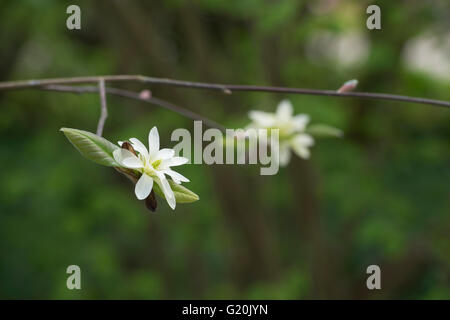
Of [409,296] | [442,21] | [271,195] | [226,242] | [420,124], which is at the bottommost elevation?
[409,296]

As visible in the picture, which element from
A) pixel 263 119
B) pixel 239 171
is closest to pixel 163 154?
pixel 263 119

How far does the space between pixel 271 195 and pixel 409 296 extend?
67 cm

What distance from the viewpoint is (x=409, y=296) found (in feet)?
6.73

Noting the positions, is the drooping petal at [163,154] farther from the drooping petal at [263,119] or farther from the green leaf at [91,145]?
the drooping petal at [263,119]

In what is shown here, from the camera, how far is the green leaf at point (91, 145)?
1.84ft

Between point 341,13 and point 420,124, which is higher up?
point 341,13

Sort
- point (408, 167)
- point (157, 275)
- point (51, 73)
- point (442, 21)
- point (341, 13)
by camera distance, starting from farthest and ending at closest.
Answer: point (51, 73)
point (157, 275)
point (408, 167)
point (341, 13)
point (442, 21)

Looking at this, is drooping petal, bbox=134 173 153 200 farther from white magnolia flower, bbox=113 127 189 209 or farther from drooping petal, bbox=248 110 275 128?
drooping petal, bbox=248 110 275 128

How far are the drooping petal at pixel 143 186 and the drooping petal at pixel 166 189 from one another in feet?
0.03

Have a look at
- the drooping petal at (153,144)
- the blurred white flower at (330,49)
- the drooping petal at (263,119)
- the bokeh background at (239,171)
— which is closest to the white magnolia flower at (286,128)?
the drooping petal at (263,119)

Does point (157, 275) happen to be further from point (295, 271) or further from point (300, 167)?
point (300, 167)

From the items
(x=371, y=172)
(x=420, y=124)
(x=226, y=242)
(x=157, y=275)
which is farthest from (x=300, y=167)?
(x=157, y=275)

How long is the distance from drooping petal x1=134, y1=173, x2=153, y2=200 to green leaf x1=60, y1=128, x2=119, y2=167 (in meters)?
0.03

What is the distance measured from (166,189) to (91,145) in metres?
0.09
